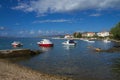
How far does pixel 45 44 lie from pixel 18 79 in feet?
285

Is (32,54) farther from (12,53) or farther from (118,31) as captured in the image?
(118,31)

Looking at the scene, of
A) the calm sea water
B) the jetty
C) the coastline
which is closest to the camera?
the coastline

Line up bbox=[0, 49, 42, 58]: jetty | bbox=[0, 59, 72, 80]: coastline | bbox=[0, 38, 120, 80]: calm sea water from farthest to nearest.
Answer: bbox=[0, 49, 42, 58]: jetty < bbox=[0, 38, 120, 80]: calm sea water < bbox=[0, 59, 72, 80]: coastline

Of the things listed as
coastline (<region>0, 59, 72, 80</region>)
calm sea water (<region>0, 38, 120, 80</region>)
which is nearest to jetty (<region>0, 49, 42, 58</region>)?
calm sea water (<region>0, 38, 120, 80</region>)

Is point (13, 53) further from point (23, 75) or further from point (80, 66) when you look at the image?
point (23, 75)

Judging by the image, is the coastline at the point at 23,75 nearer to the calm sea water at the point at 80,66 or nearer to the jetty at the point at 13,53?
the calm sea water at the point at 80,66

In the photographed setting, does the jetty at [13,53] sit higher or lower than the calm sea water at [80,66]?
higher

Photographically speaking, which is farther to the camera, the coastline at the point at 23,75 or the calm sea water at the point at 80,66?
the calm sea water at the point at 80,66

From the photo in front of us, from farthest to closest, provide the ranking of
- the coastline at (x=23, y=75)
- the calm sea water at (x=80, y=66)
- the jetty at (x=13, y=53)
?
the jetty at (x=13, y=53), the calm sea water at (x=80, y=66), the coastline at (x=23, y=75)

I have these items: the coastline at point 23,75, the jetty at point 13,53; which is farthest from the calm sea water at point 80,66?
the jetty at point 13,53

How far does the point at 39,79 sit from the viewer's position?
2247 cm

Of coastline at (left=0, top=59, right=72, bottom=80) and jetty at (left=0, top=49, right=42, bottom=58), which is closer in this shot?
coastline at (left=0, top=59, right=72, bottom=80)

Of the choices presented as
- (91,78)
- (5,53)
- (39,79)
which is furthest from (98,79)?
(5,53)

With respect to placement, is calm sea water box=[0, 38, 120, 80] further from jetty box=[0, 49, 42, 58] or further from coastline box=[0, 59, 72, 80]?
jetty box=[0, 49, 42, 58]
